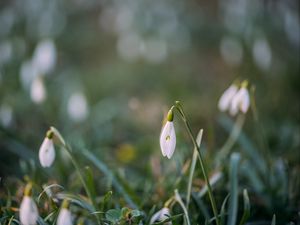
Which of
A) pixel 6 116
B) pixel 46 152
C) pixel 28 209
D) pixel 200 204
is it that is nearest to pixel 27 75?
pixel 6 116

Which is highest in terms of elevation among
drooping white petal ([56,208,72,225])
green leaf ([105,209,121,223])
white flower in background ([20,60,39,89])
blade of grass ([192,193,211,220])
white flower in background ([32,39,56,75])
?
white flower in background ([32,39,56,75])

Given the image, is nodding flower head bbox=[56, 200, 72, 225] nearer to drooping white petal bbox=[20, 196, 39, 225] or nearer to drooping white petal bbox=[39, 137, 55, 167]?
drooping white petal bbox=[20, 196, 39, 225]

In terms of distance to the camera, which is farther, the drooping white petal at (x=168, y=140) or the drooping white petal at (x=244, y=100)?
the drooping white petal at (x=244, y=100)

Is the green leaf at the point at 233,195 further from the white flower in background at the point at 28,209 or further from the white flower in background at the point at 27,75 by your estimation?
the white flower in background at the point at 27,75

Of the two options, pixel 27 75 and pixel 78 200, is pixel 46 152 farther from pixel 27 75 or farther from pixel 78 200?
pixel 27 75

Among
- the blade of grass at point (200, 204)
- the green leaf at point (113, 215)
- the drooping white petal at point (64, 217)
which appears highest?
the drooping white petal at point (64, 217)

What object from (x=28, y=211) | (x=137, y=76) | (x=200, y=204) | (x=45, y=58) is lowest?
(x=200, y=204)

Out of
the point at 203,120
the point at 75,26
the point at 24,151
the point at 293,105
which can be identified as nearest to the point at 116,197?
the point at 24,151

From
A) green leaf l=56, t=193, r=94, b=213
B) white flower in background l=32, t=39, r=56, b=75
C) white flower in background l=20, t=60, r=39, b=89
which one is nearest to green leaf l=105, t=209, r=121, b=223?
green leaf l=56, t=193, r=94, b=213

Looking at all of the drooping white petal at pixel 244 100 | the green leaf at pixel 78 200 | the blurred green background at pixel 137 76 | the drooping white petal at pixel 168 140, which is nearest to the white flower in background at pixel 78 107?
the blurred green background at pixel 137 76
